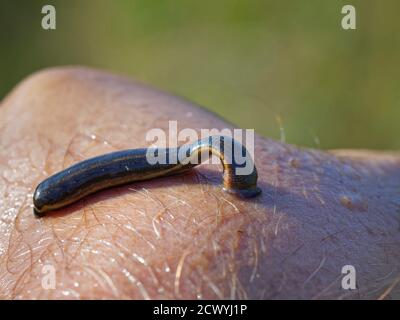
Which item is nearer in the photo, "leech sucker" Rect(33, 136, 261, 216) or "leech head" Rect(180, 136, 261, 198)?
"leech head" Rect(180, 136, 261, 198)

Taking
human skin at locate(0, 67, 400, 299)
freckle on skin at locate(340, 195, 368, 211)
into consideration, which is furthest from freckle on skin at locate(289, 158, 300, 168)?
freckle on skin at locate(340, 195, 368, 211)

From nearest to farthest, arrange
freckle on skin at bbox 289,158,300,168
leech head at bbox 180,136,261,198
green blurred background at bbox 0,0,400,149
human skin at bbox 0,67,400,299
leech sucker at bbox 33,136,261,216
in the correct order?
human skin at bbox 0,67,400,299, leech head at bbox 180,136,261,198, leech sucker at bbox 33,136,261,216, freckle on skin at bbox 289,158,300,168, green blurred background at bbox 0,0,400,149

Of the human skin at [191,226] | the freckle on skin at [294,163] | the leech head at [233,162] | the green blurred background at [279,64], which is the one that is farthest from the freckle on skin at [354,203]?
the green blurred background at [279,64]

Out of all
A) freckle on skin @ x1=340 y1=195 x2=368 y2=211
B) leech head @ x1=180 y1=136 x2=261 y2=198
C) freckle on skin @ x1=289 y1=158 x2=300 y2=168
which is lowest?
freckle on skin @ x1=340 y1=195 x2=368 y2=211

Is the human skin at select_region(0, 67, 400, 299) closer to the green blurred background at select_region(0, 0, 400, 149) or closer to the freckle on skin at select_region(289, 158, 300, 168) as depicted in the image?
the freckle on skin at select_region(289, 158, 300, 168)

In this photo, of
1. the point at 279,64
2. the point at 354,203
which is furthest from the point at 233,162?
the point at 279,64

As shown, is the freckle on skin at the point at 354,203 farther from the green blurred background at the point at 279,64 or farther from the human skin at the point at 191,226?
the green blurred background at the point at 279,64
